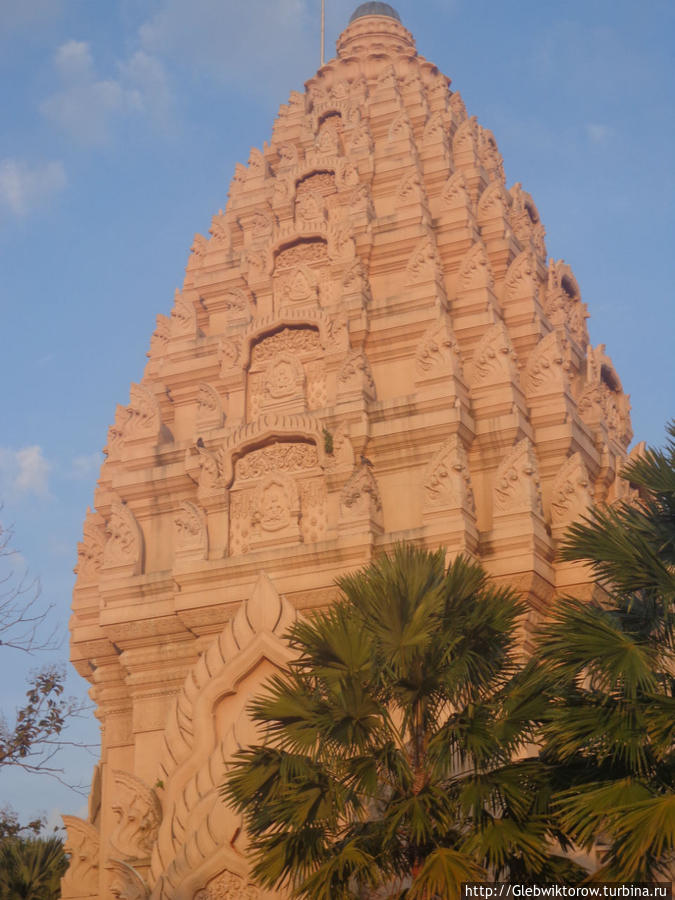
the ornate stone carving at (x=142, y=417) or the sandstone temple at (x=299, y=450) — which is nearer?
the sandstone temple at (x=299, y=450)

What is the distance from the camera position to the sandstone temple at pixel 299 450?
60.3ft

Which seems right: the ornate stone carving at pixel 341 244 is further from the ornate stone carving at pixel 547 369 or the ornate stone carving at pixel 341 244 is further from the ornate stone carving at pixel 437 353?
the ornate stone carving at pixel 547 369

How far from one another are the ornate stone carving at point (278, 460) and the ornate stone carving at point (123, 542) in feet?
7.14

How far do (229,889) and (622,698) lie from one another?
7359 millimetres

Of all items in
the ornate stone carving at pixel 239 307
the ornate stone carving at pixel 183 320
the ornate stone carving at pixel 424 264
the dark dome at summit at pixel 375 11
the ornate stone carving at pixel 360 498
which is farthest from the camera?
the dark dome at summit at pixel 375 11

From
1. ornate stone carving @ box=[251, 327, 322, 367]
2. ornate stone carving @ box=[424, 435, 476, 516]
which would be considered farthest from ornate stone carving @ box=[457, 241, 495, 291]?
ornate stone carving @ box=[424, 435, 476, 516]

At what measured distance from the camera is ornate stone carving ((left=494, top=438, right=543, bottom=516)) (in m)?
19.2

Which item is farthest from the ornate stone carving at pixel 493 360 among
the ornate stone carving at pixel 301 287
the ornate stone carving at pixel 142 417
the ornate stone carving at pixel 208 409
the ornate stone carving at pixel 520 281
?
the ornate stone carving at pixel 142 417

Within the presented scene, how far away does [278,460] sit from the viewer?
68.8ft

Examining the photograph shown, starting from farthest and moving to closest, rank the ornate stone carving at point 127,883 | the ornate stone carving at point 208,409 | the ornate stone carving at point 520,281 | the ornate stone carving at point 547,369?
the ornate stone carving at point 520,281 → the ornate stone carving at point 208,409 → the ornate stone carving at point 547,369 → the ornate stone carving at point 127,883

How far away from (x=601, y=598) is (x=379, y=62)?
55.9 ft

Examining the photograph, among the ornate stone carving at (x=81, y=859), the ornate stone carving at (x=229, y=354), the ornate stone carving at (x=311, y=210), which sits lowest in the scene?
the ornate stone carving at (x=81, y=859)

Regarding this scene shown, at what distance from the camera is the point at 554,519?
20062 mm

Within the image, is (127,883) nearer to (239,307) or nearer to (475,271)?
(239,307)
